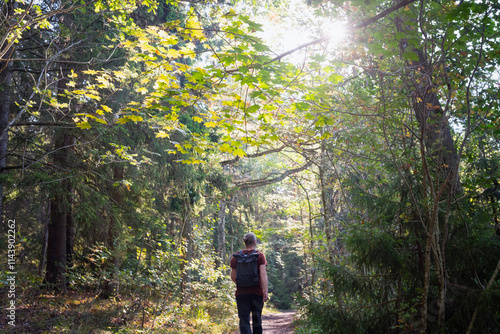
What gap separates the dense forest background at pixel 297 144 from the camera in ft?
12.2

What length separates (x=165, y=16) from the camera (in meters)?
12.5

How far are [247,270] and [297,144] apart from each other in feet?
9.24

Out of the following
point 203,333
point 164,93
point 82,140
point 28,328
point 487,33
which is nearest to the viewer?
point 487,33

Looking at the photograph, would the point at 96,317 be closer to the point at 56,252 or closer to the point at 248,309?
the point at 56,252

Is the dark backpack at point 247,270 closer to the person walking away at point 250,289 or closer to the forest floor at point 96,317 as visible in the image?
the person walking away at point 250,289

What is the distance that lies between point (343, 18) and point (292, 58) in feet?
7.84

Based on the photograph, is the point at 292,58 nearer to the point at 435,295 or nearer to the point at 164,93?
the point at 164,93

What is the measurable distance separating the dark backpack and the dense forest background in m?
0.74

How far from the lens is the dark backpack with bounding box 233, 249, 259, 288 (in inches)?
181

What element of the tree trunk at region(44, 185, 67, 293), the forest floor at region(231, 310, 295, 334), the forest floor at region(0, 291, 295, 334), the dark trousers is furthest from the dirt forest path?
the tree trunk at region(44, 185, 67, 293)

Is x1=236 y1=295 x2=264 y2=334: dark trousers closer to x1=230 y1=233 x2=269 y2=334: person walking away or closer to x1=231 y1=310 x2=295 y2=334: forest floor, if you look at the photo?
x1=230 y1=233 x2=269 y2=334: person walking away

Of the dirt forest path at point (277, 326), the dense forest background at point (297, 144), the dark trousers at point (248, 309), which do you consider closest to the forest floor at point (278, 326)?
the dirt forest path at point (277, 326)

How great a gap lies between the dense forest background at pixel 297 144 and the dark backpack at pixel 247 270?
2.44 feet

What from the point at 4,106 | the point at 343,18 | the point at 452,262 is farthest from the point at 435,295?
the point at 4,106
